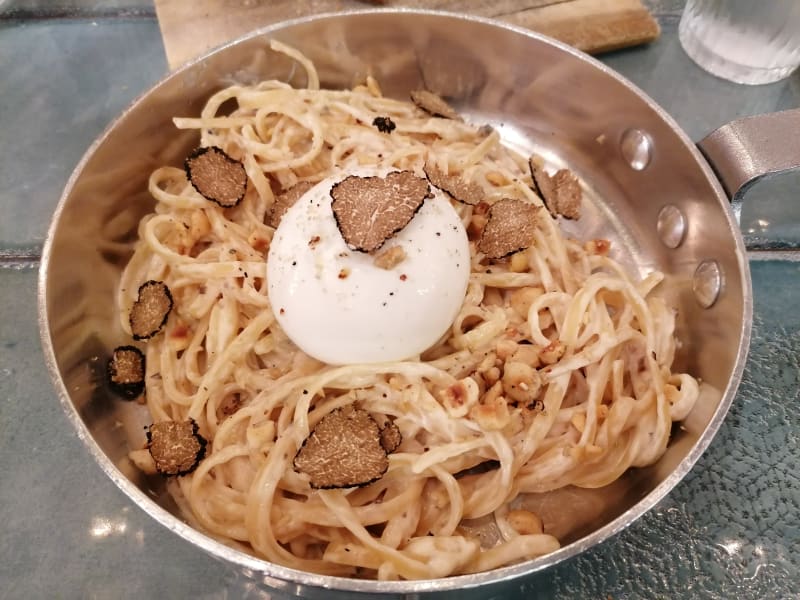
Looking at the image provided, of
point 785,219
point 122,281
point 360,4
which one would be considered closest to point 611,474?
point 785,219

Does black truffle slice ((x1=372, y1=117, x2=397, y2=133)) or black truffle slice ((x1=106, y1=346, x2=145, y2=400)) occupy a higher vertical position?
black truffle slice ((x1=372, y1=117, x2=397, y2=133))

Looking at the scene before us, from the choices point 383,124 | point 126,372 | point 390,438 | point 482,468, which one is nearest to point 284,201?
point 383,124

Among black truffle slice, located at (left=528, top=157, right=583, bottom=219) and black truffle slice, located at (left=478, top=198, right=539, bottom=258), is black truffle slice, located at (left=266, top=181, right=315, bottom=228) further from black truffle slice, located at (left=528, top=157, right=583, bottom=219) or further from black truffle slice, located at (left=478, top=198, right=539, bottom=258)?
black truffle slice, located at (left=528, top=157, right=583, bottom=219)

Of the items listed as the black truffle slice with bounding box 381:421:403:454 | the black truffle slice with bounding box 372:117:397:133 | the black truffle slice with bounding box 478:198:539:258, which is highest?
the black truffle slice with bounding box 372:117:397:133

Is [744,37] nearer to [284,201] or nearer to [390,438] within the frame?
[284,201]

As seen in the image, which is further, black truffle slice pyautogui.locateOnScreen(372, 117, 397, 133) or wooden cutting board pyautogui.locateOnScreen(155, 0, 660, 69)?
wooden cutting board pyautogui.locateOnScreen(155, 0, 660, 69)

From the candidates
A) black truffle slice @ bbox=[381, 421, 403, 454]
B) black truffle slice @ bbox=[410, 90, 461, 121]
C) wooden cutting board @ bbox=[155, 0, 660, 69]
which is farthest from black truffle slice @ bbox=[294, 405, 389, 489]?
wooden cutting board @ bbox=[155, 0, 660, 69]

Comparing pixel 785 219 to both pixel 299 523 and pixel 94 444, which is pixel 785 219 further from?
pixel 94 444
